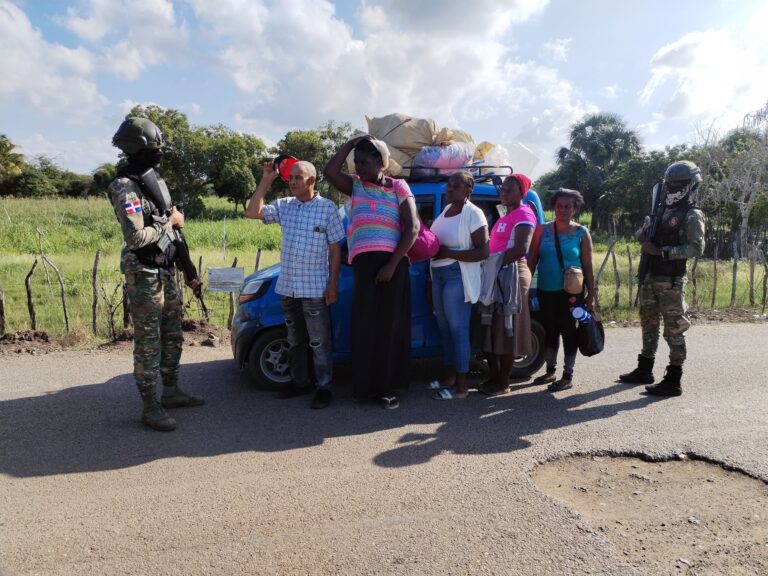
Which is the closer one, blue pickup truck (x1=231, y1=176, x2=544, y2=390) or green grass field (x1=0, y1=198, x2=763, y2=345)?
blue pickup truck (x1=231, y1=176, x2=544, y2=390)

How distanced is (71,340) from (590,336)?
597 cm

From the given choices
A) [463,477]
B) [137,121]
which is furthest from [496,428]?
[137,121]

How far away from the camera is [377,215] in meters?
4.36

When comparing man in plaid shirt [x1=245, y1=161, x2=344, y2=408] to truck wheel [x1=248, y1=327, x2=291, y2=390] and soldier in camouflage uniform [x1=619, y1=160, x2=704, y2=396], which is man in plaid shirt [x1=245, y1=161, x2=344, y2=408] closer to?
truck wheel [x1=248, y1=327, x2=291, y2=390]

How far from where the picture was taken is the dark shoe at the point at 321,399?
4609 millimetres

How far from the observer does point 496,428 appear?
4.25 meters

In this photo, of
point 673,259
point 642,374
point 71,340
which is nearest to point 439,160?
point 673,259

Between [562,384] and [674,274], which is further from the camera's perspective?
[562,384]

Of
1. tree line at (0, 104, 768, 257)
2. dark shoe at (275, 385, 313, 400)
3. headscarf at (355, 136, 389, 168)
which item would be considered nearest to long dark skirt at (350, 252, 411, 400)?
dark shoe at (275, 385, 313, 400)

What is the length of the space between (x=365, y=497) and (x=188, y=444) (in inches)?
58.3

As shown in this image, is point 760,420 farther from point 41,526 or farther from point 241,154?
point 241,154

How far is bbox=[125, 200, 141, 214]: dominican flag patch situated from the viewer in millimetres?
3750

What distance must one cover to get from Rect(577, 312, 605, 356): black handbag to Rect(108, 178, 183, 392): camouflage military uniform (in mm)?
3517

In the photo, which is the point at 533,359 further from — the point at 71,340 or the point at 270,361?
the point at 71,340
